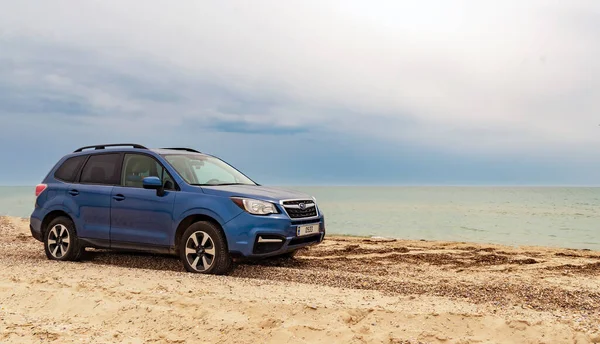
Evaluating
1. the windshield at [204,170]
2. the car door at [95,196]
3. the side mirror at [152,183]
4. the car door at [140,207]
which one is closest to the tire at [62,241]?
the car door at [95,196]

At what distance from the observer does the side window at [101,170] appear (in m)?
8.43

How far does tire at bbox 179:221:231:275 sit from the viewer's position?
284 inches

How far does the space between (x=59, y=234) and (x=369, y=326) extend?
6.15m

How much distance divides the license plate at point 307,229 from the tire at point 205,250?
Result: 41.6 inches

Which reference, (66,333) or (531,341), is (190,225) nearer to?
(66,333)

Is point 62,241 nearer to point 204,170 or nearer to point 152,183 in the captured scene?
point 152,183

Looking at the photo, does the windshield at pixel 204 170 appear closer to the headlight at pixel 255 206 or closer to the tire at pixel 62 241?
the headlight at pixel 255 206

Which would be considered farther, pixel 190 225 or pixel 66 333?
pixel 190 225

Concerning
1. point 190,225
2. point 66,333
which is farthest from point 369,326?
point 190,225

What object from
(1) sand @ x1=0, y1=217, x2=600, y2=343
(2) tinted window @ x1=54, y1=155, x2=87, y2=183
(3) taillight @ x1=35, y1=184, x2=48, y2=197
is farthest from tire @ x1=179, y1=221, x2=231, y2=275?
(3) taillight @ x1=35, y1=184, x2=48, y2=197

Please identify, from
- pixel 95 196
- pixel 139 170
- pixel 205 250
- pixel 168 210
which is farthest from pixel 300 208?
pixel 95 196

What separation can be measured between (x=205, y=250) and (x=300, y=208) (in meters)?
1.50

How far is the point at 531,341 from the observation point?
15.6 feet

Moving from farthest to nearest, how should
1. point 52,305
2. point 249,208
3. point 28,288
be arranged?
point 249,208
point 28,288
point 52,305
